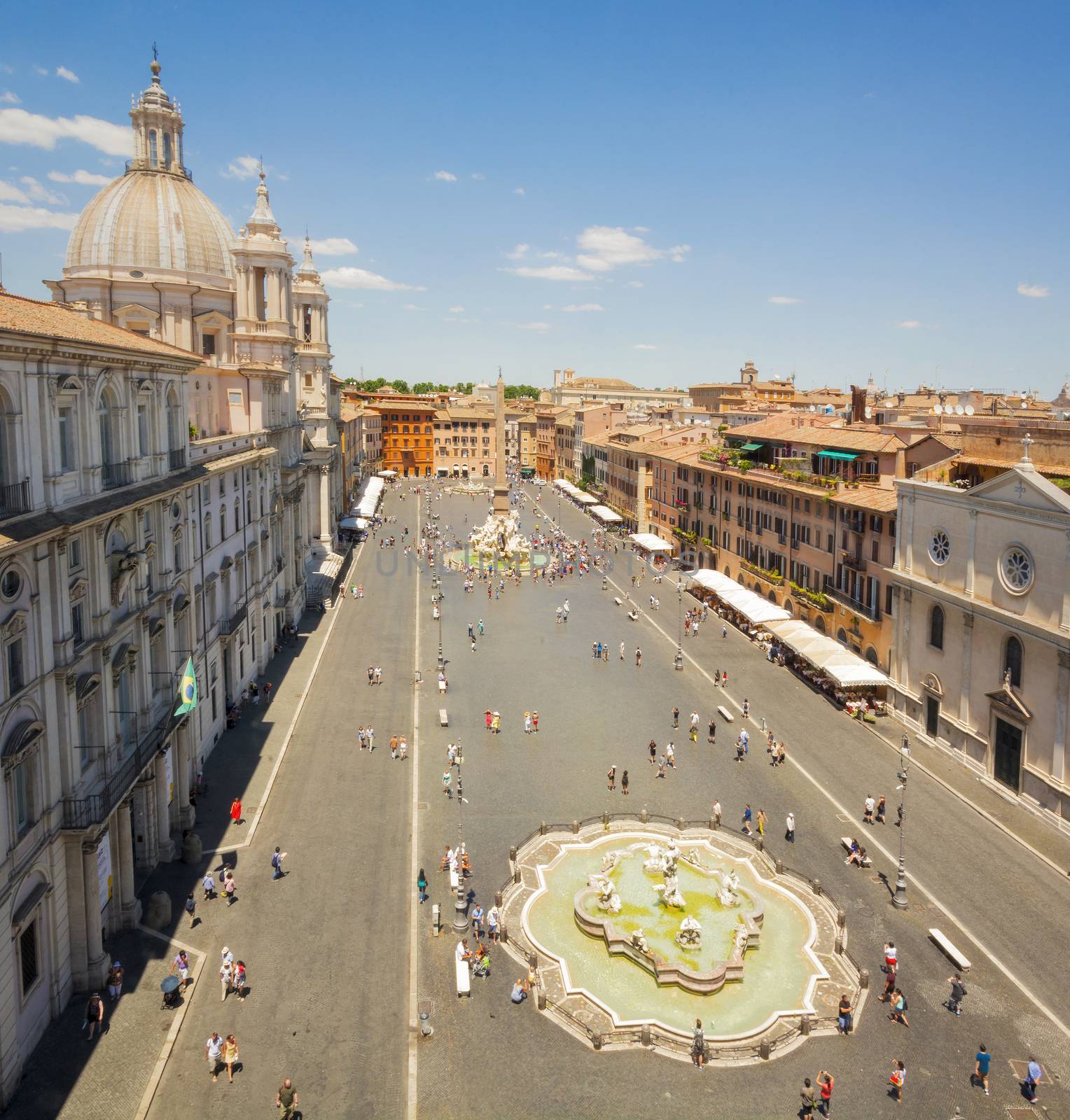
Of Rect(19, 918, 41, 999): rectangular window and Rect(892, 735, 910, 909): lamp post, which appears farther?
Rect(892, 735, 910, 909): lamp post

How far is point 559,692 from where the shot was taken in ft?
147

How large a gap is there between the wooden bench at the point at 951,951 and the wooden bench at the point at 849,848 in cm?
354

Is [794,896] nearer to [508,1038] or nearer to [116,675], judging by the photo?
[508,1038]

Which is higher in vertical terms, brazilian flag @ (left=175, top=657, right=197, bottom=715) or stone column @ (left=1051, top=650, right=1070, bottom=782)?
brazilian flag @ (left=175, top=657, right=197, bottom=715)

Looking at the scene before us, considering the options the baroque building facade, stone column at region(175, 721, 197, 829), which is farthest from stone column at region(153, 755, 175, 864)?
stone column at region(175, 721, 197, 829)

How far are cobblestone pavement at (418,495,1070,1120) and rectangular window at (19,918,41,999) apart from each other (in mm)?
8494

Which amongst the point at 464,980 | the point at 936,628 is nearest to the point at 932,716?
the point at 936,628

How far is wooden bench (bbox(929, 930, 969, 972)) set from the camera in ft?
74.3

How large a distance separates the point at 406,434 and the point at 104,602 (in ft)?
480

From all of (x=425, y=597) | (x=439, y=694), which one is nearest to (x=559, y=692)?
(x=439, y=694)

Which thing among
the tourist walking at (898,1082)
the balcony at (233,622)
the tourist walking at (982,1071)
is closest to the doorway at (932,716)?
the tourist walking at (982,1071)

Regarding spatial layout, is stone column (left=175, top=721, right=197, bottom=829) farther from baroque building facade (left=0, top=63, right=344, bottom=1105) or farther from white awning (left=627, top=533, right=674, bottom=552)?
white awning (left=627, top=533, right=674, bottom=552)

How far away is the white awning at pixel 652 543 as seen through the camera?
257ft

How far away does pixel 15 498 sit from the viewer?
59.9ft
